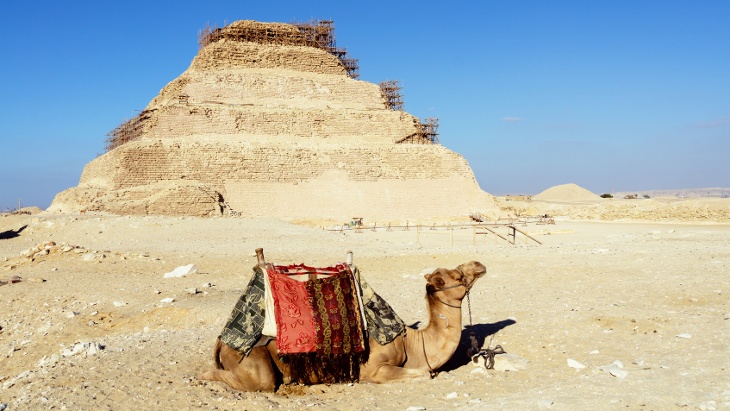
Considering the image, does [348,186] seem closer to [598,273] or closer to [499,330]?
[598,273]

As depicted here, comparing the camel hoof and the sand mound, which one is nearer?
the camel hoof

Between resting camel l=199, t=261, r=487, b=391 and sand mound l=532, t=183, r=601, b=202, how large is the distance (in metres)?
61.4

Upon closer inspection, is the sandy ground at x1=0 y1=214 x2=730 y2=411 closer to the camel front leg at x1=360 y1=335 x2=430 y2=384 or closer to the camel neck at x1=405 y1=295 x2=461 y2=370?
the camel front leg at x1=360 y1=335 x2=430 y2=384

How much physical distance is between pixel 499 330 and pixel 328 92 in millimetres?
36981

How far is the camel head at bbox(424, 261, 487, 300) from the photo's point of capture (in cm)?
530

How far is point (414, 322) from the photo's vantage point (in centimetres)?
752

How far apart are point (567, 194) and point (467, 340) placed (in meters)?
62.9

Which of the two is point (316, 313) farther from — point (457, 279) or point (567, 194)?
point (567, 194)

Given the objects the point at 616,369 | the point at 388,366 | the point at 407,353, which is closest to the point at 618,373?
the point at 616,369

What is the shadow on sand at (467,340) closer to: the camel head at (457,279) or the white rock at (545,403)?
the camel head at (457,279)

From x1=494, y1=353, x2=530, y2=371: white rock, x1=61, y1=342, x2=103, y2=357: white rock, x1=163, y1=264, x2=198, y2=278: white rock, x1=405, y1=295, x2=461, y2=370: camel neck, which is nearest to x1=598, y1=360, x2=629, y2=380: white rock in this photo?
x1=494, y1=353, x2=530, y2=371: white rock

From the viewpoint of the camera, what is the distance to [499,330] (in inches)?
274

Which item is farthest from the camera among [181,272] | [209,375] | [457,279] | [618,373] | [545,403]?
[181,272]

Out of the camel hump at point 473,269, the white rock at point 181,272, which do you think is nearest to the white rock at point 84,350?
the camel hump at point 473,269
